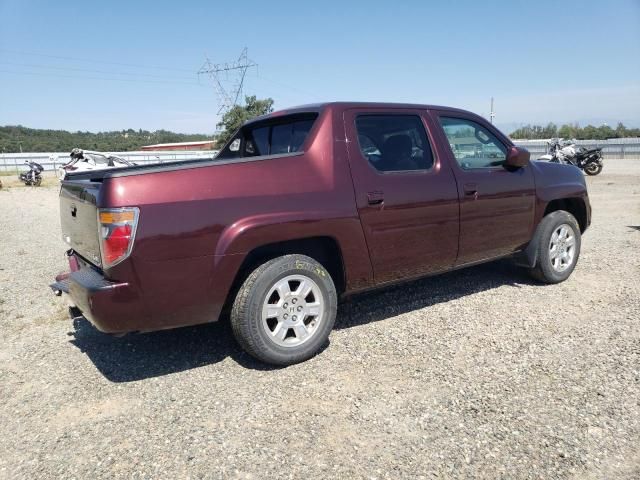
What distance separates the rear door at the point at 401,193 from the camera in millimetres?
3695

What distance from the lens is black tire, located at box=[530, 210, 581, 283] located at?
4992 mm

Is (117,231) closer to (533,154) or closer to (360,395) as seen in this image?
(360,395)

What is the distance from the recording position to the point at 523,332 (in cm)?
395

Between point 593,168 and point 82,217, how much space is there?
20691 millimetres

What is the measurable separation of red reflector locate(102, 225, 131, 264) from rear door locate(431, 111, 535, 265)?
Answer: 2683mm

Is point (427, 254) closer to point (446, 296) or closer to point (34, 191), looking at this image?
point (446, 296)

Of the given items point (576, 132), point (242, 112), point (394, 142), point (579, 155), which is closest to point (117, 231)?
point (394, 142)

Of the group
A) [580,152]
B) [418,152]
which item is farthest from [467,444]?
[580,152]

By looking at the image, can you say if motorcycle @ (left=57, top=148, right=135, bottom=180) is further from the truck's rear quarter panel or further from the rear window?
the truck's rear quarter panel

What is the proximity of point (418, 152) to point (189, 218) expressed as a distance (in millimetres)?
2085

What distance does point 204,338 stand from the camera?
4066mm

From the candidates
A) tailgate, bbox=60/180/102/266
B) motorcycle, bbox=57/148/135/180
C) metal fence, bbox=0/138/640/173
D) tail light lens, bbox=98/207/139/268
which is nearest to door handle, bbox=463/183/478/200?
tail light lens, bbox=98/207/139/268

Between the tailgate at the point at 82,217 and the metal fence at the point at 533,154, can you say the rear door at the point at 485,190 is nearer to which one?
the tailgate at the point at 82,217

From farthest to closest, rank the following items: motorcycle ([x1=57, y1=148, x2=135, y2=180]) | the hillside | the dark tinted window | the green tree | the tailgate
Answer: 1. the hillside
2. the green tree
3. motorcycle ([x1=57, y1=148, x2=135, y2=180])
4. the dark tinted window
5. the tailgate
